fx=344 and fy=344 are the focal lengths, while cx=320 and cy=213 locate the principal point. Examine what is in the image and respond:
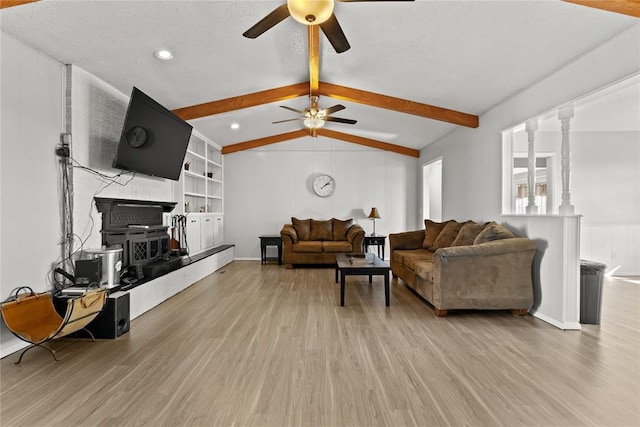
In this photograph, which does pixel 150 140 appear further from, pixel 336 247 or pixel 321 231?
pixel 321 231

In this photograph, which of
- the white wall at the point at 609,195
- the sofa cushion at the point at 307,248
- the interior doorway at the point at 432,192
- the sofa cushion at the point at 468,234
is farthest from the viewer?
the interior doorway at the point at 432,192

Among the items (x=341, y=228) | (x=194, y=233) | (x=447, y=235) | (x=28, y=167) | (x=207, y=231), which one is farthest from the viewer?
(x=341, y=228)

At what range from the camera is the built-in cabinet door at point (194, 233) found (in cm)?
598

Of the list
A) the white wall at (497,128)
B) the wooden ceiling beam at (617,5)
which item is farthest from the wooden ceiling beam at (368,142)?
the wooden ceiling beam at (617,5)

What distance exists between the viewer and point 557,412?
1863 mm

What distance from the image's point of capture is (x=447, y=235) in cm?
503

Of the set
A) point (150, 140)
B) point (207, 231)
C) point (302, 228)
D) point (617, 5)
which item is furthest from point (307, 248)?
point (617, 5)

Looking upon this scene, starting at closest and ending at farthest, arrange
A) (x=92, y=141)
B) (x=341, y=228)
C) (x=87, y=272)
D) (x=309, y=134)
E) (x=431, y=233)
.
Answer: (x=87, y=272), (x=92, y=141), (x=431, y=233), (x=341, y=228), (x=309, y=134)

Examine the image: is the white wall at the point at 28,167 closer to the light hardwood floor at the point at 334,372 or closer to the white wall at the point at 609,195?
the light hardwood floor at the point at 334,372

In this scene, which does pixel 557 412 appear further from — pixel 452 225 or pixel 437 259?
pixel 452 225

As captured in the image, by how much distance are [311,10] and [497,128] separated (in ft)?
10.8

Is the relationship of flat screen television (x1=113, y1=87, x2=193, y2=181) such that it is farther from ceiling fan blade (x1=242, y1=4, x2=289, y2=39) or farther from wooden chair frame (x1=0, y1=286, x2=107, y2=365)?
ceiling fan blade (x1=242, y1=4, x2=289, y2=39)

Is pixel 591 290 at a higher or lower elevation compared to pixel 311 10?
lower

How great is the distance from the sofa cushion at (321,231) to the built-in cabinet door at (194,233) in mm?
2263
